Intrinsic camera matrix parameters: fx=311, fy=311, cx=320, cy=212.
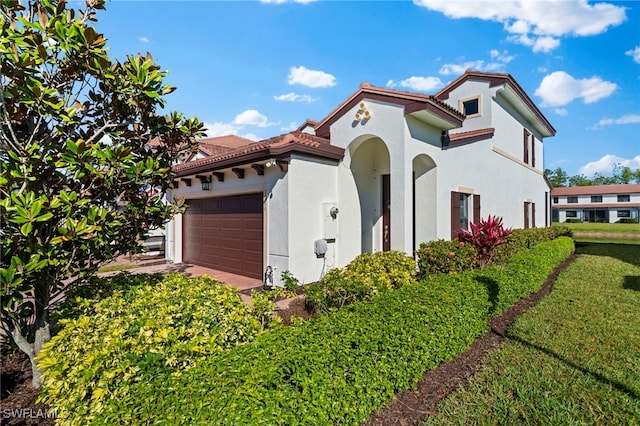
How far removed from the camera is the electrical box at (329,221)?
8906 mm

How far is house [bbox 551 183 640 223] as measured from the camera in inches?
1997

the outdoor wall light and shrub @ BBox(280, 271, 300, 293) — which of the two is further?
the outdoor wall light

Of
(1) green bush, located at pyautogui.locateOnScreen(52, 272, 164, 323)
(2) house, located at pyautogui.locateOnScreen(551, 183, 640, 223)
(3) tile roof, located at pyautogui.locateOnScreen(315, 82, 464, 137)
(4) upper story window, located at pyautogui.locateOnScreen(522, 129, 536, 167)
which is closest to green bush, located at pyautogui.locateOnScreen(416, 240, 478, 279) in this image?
(3) tile roof, located at pyautogui.locateOnScreen(315, 82, 464, 137)

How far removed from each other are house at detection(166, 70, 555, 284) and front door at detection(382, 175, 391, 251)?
4cm

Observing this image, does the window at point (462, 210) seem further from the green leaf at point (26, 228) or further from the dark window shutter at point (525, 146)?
the green leaf at point (26, 228)

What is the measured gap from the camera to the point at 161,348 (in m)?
2.99

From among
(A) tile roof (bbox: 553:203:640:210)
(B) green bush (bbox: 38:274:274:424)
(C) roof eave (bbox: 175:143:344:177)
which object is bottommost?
(B) green bush (bbox: 38:274:274:424)

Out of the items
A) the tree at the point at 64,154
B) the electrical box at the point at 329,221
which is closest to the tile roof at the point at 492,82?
the electrical box at the point at 329,221

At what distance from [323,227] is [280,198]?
1.52 metres

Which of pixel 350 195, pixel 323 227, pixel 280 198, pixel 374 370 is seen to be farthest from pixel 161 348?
pixel 350 195

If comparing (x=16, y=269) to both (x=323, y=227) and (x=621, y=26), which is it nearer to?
(x=323, y=227)

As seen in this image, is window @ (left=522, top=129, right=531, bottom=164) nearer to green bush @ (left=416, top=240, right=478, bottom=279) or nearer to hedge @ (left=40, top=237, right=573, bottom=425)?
green bush @ (left=416, top=240, right=478, bottom=279)

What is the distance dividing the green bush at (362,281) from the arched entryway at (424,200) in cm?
206

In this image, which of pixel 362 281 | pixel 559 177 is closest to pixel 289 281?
pixel 362 281
